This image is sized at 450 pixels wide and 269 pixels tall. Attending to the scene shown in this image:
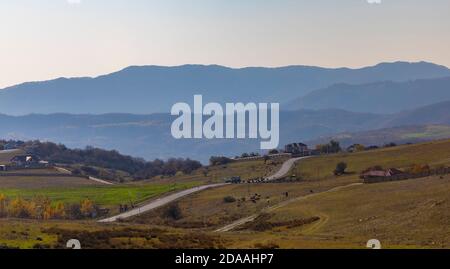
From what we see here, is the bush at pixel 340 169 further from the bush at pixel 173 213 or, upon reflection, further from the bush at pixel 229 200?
the bush at pixel 173 213

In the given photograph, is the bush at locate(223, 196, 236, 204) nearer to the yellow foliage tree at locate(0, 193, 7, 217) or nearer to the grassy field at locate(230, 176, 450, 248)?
the grassy field at locate(230, 176, 450, 248)

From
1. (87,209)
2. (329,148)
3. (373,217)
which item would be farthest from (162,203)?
(329,148)

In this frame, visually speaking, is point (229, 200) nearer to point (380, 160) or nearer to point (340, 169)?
point (340, 169)

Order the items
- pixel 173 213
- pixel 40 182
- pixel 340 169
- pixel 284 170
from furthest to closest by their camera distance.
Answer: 1. pixel 40 182
2. pixel 284 170
3. pixel 340 169
4. pixel 173 213

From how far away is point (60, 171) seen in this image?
168 metres

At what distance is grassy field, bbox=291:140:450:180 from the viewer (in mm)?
116750

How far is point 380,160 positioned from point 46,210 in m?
69.9

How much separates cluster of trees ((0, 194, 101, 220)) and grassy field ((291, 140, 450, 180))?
43174 millimetres

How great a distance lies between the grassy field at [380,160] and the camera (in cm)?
11675

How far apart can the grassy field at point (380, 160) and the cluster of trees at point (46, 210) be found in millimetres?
43174

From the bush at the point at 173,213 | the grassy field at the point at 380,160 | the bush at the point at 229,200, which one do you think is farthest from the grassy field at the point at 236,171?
the bush at the point at 173,213

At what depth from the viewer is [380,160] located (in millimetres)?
128500

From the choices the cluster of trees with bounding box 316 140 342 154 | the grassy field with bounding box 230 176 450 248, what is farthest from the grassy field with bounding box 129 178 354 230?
the cluster of trees with bounding box 316 140 342 154
